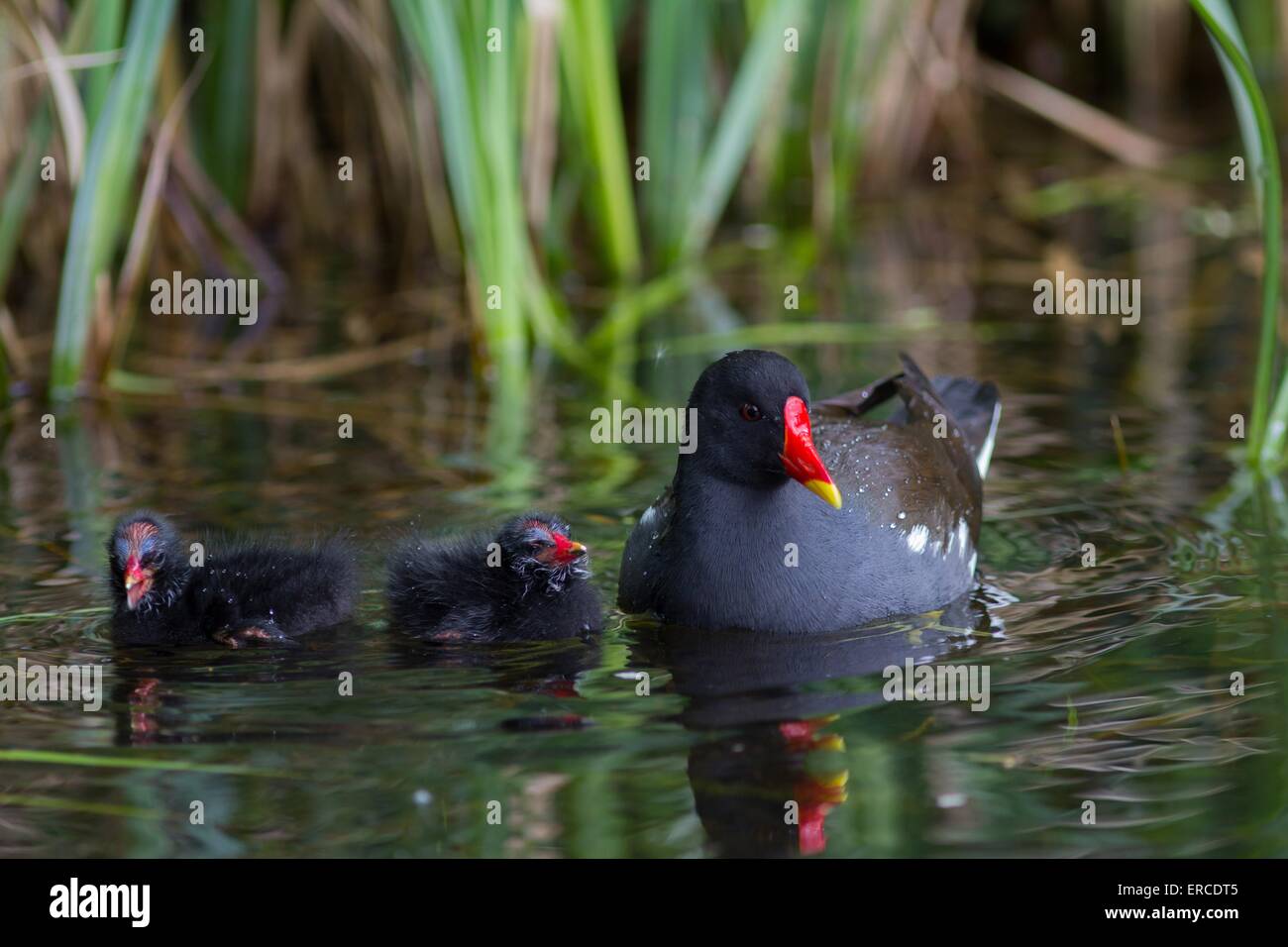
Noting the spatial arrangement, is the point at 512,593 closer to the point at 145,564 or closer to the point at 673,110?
the point at 145,564

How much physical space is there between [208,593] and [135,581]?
19 cm

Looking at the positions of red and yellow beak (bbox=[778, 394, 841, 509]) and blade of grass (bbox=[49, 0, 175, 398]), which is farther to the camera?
blade of grass (bbox=[49, 0, 175, 398])

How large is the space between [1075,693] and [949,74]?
6.43 meters

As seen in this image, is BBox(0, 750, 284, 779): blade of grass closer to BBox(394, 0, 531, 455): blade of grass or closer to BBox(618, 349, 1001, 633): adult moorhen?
BBox(618, 349, 1001, 633): adult moorhen

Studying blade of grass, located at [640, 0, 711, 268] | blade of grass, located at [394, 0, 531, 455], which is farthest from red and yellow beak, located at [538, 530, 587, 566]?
blade of grass, located at [640, 0, 711, 268]

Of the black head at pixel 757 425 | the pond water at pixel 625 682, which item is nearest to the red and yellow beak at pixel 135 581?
the pond water at pixel 625 682

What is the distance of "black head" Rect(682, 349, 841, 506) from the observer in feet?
14.6

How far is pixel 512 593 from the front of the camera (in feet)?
15.2

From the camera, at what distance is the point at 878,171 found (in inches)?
413

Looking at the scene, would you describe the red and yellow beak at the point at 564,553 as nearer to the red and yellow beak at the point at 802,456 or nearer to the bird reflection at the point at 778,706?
the bird reflection at the point at 778,706

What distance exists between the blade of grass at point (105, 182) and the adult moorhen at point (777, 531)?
8.58 ft

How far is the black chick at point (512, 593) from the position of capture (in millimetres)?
4598

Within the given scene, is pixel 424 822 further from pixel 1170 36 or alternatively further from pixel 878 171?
pixel 1170 36
